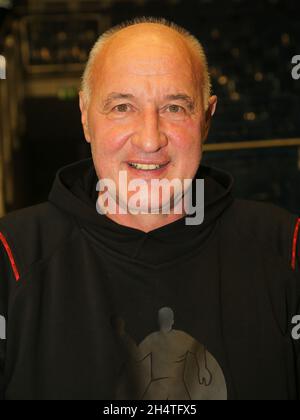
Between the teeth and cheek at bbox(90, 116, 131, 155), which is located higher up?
cheek at bbox(90, 116, 131, 155)

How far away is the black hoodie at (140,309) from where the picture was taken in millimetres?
1162

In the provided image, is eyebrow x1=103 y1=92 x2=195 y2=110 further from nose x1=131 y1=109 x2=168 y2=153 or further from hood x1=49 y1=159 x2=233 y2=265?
hood x1=49 y1=159 x2=233 y2=265

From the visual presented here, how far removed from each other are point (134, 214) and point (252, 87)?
6.22 ft

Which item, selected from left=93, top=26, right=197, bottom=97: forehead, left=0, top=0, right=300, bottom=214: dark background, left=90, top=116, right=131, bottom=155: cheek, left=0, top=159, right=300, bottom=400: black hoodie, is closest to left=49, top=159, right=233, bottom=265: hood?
left=0, top=159, right=300, bottom=400: black hoodie

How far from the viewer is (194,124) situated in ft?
4.10

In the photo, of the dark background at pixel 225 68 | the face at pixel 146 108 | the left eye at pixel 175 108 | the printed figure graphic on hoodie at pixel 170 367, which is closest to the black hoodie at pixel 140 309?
the printed figure graphic on hoodie at pixel 170 367

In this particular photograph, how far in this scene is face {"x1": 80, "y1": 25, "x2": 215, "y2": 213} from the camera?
3.92ft

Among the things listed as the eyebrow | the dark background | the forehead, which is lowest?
the eyebrow

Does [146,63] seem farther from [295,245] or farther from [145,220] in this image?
[295,245]

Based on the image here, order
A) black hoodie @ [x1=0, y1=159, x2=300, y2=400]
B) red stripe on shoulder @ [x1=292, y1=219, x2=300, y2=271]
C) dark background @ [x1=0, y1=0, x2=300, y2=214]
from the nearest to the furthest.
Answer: black hoodie @ [x1=0, y1=159, x2=300, y2=400]
red stripe on shoulder @ [x1=292, y1=219, x2=300, y2=271]
dark background @ [x1=0, y1=0, x2=300, y2=214]

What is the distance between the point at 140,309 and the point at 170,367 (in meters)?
0.12

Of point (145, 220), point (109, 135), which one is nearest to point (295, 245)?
point (145, 220)

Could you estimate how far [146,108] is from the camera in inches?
47.0

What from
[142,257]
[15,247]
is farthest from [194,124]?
[15,247]
